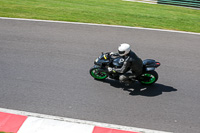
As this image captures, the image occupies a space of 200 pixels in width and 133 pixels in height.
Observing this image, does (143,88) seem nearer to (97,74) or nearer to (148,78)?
(148,78)

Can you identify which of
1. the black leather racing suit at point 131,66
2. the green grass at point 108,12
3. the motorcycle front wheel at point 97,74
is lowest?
the motorcycle front wheel at point 97,74

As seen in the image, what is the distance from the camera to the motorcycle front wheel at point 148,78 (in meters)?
8.21

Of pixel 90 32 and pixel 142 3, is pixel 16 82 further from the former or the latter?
pixel 142 3

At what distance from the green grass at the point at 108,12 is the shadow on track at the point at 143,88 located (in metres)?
6.29

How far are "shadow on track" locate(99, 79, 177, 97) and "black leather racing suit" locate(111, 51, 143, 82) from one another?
1.74 ft

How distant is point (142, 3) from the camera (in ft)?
63.9

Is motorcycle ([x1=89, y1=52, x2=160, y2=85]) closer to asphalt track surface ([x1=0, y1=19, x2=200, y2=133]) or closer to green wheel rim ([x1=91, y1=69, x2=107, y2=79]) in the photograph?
green wheel rim ([x1=91, y1=69, x2=107, y2=79])

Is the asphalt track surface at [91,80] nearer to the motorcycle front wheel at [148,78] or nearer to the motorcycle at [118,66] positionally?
the motorcycle front wheel at [148,78]

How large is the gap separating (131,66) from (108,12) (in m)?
9.15

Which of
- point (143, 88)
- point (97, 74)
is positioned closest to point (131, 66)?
point (143, 88)

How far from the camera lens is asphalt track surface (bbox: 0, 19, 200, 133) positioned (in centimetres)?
709

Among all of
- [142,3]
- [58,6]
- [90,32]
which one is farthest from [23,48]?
[142,3]

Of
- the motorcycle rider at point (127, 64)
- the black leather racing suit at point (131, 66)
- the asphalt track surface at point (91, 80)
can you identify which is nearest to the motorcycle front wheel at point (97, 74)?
the asphalt track surface at point (91, 80)

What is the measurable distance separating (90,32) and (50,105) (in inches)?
242
